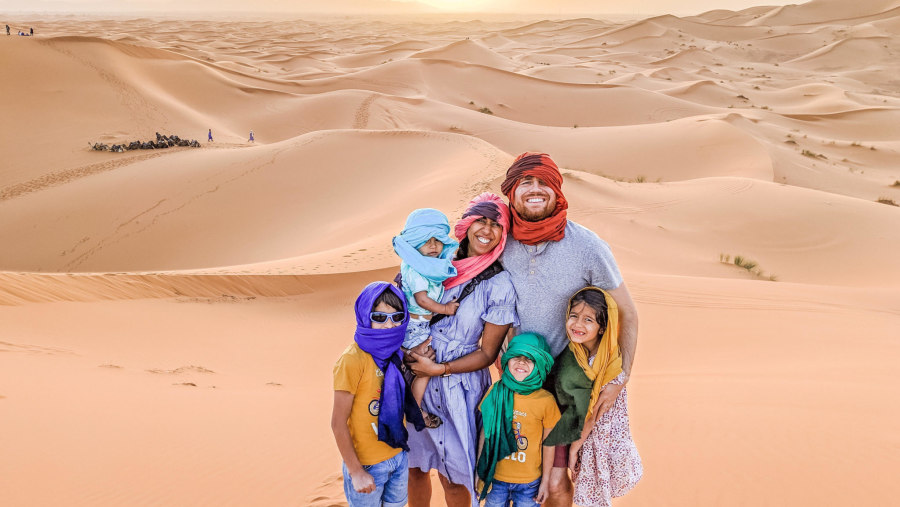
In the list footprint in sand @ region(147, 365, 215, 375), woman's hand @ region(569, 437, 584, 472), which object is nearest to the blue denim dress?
woman's hand @ region(569, 437, 584, 472)

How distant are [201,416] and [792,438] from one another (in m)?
4.29

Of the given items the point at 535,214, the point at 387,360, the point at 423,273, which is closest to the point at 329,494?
the point at 387,360

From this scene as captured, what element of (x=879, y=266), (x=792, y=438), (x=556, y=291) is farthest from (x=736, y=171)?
(x=556, y=291)

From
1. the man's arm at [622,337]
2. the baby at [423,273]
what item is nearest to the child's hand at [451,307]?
the baby at [423,273]

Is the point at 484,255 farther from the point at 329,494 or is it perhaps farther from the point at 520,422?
the point at 329,494

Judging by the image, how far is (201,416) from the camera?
13.8ft

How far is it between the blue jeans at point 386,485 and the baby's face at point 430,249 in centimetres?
99

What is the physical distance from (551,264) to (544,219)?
0.71ft

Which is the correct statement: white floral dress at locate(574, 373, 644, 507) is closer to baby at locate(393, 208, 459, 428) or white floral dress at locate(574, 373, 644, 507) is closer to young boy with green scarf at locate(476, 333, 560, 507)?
young boy with green scarf at locate(476, 333, 560, 507)

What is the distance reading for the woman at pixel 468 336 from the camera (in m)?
2.51

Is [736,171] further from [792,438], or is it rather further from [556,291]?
[556,291]

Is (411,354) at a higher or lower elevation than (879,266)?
higher

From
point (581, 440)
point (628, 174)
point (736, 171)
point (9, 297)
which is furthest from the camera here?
point (628, 174)

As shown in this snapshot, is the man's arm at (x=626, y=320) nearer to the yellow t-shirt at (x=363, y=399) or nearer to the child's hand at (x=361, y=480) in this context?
Result: the yellow t-shirt at (x=363, y=399)
